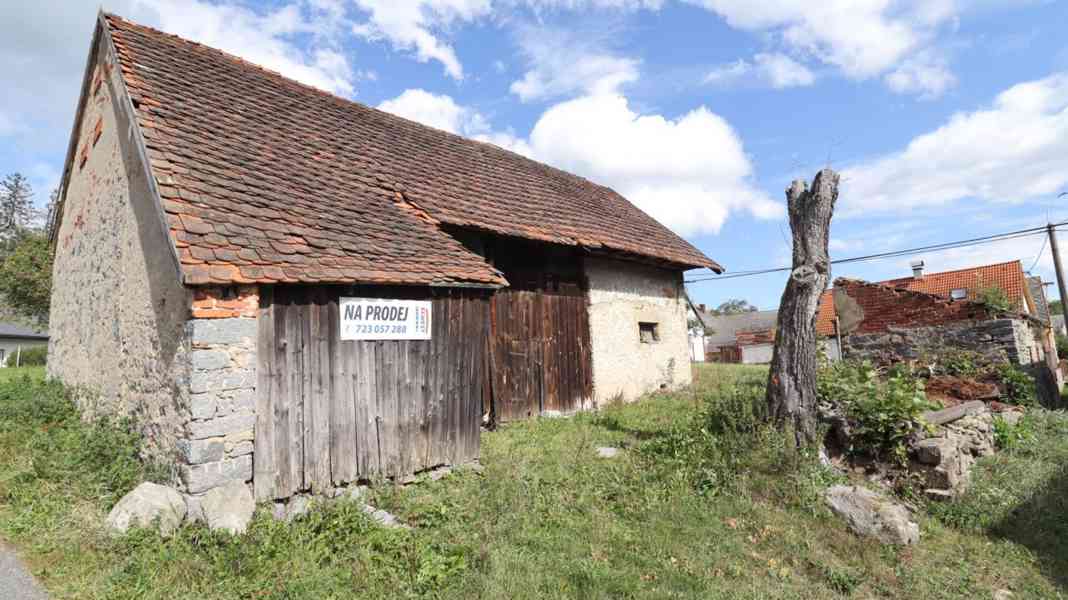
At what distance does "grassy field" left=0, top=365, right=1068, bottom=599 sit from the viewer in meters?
3.73

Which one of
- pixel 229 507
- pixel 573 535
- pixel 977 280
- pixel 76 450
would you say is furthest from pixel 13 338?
pixel 977 280

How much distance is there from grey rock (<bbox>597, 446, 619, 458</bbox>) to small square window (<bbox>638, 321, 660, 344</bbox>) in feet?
16.9

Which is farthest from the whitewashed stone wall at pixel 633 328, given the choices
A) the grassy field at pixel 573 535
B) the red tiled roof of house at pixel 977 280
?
the red tiled roof of house at pixel 977 280

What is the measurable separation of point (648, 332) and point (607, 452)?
5849mm

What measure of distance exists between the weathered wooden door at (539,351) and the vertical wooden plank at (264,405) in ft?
13.4

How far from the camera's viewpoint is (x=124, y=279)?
6277 mm

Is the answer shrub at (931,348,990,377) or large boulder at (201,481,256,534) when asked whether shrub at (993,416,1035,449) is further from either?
large boulder at (201,481,256,534)

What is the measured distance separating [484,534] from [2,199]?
182ft

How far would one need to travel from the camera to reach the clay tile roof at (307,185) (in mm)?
5246

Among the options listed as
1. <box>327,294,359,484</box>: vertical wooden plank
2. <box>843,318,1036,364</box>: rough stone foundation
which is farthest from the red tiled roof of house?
<box>327,294,359,484</box>: vertical wooden plank

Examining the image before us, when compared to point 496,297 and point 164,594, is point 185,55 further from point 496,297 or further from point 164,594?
point 164,594

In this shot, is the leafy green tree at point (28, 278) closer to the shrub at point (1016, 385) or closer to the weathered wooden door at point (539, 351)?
the weathered wooden door at point (539, 351)

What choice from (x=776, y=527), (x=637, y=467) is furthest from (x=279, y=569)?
(x=776, y=527)

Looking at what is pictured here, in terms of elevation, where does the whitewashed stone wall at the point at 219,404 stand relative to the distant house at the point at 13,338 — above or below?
below
